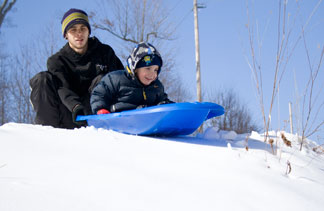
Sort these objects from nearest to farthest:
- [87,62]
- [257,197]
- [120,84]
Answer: [257,197]
[120,84]
[87,62]

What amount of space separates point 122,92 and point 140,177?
1.51 metres

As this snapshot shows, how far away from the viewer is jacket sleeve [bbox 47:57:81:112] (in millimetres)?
2348

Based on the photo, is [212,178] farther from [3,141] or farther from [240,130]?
[240,130]

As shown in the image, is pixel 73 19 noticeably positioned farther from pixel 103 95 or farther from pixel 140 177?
pixel 140 177

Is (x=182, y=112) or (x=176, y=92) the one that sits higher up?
(x=182, y=112)

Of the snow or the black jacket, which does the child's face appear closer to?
the black jacket

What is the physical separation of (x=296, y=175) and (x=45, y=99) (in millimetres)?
2046

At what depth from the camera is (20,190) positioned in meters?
0.76

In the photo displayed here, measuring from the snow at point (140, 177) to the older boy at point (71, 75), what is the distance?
100 centimetres

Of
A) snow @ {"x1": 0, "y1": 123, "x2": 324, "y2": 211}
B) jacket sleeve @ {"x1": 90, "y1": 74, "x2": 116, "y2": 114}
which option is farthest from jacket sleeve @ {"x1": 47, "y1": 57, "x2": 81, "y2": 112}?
snow @ {"x1": 0, "y1": 123, "x2": 324, "y2": 211}

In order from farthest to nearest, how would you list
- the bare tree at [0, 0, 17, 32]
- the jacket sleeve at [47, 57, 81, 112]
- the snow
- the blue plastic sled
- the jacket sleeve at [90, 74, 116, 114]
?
the bare tree at [0, 0, 17, 32], the jacket sleeve at [47, 57, 81, 112], the jacket sleeve at [90, 74, 116, 114], the blue plastic sled, the snow

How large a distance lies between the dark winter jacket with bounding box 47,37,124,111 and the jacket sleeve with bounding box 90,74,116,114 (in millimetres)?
364

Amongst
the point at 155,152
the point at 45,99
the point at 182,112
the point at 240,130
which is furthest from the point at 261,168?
the point at 240,130

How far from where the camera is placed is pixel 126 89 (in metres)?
2.39
